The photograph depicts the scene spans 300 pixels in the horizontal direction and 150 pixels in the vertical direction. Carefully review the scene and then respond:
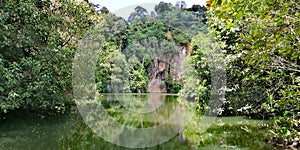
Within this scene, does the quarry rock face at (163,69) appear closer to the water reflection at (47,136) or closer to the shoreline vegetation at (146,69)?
the shoreline vegetation at (146,69)

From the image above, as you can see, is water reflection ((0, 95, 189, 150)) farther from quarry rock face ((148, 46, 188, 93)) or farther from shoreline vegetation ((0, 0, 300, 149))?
quarry rock face ((148, 46, 188, 93))

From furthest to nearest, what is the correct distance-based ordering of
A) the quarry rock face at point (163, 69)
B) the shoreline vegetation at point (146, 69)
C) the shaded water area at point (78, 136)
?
the quarry rock face at point (163, 69)
the shoreline vegetation at point (146, 69)
the shaded water area at point (78, 136)

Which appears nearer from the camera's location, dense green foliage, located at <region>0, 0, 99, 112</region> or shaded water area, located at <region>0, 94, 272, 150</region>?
shaded water area, located at <region>0, 94, 272, 150</region>

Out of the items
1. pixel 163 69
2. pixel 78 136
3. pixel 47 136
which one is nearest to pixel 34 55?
pixel 47 136

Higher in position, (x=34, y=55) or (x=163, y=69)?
(x=34, y=55)

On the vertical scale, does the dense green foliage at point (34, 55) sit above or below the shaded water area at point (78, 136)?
above

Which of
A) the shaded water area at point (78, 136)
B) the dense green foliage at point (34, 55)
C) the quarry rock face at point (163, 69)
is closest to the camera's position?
the shaded water area at point (78, 136)

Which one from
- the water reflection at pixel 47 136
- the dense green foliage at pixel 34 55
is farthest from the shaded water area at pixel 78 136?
the dense green foliage at pixel 34 55

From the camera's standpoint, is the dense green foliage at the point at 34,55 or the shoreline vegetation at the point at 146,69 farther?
the dense green foliage at the point at 34,55

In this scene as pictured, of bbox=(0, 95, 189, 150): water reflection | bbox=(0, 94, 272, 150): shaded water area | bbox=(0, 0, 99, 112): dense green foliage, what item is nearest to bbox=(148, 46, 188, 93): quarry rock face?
bbox=(0, 94, 272, 150): shaded water area

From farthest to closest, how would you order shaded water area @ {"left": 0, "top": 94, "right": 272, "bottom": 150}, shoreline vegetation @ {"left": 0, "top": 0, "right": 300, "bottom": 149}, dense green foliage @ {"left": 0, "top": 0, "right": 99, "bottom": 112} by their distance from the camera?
dense green foliage @ {"left": 0, "top": 0, "right": 99, "bottom": 112}, shoreline vegetation @ {"left": 0, "top": 0, "right": 300, "bottom": 149}, shaded water area @ {"left": 0, "top": 94, "right": 272, "bottom": 150}

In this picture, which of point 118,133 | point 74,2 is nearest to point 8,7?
point 74,2

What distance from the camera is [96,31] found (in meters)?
8.65

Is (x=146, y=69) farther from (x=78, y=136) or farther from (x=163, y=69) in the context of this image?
(x=78, y=136)
